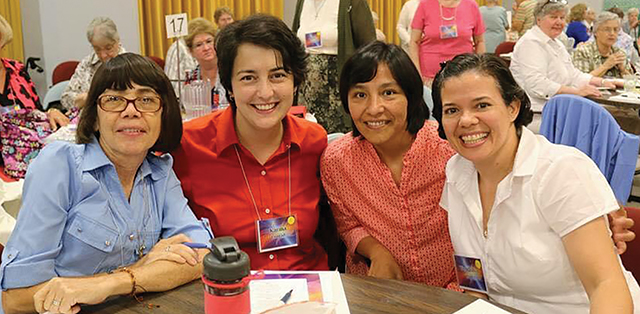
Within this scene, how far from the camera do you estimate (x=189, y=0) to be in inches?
282

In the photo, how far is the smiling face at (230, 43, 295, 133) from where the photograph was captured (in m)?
1.91

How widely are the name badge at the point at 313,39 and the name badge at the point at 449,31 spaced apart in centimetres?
125

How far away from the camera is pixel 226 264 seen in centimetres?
107

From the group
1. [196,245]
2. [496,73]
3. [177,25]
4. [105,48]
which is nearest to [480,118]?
[496,73]

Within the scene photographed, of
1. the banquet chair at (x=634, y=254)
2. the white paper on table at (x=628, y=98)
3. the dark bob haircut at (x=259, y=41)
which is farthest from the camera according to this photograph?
the white paper on table at (x=628, y=98)

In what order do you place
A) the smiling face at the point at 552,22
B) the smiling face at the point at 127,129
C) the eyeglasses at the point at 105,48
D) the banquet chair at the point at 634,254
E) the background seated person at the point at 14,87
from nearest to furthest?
the smiling face at the point at 127,129
the banquet chair at the point at 634,254
the background seated person at the point at 14,87
the smiling face at the point at 552,22
the eyeglasses at the point at 105,48

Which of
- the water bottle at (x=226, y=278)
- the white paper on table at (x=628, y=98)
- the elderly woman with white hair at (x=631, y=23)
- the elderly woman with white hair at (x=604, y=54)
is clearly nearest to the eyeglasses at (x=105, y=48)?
the white paper on table at (x=628, y=98)

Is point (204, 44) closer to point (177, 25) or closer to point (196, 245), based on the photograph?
point (177, 25)

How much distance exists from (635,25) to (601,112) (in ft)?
25.4

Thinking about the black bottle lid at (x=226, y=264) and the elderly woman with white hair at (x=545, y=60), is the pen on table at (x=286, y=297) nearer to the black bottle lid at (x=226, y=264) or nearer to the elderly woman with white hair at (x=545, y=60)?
the black bottle lid at (x=226, y=264)

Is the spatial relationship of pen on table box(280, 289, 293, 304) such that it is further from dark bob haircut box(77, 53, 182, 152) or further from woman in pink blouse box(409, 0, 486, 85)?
woman in pink blouse box(409, 0, 486, 85)

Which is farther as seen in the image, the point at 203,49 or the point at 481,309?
the point at 203,49

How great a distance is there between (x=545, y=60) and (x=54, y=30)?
4.68 m

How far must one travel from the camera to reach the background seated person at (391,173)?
6.51ft
